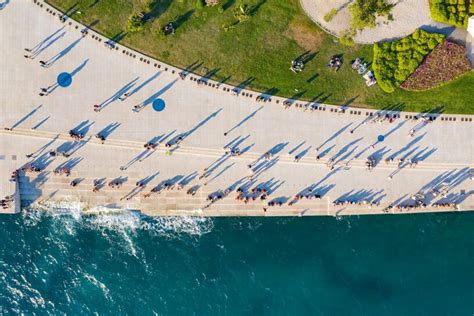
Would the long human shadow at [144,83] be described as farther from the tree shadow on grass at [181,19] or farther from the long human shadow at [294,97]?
the long human shadow at [294,97]

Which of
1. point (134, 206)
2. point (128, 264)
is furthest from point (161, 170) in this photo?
point (128, 264)

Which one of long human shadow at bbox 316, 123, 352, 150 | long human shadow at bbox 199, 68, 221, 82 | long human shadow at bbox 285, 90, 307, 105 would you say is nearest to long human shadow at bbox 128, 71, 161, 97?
long human shadow at bbox 199, 68, 221, 82

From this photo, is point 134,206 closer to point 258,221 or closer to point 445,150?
point 258,221

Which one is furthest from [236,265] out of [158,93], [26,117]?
[26,117]

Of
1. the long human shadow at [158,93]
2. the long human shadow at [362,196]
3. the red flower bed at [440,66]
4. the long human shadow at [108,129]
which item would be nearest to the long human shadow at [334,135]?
the long human shadow at [362,196]

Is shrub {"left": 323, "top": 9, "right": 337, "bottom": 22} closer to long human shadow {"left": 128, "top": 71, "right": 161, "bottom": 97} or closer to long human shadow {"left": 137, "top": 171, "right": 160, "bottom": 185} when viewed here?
long human shadow {"left": 128, "top": 71, "right": 161, "bottom": 97}

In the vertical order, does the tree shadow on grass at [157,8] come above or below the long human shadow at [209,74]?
above
